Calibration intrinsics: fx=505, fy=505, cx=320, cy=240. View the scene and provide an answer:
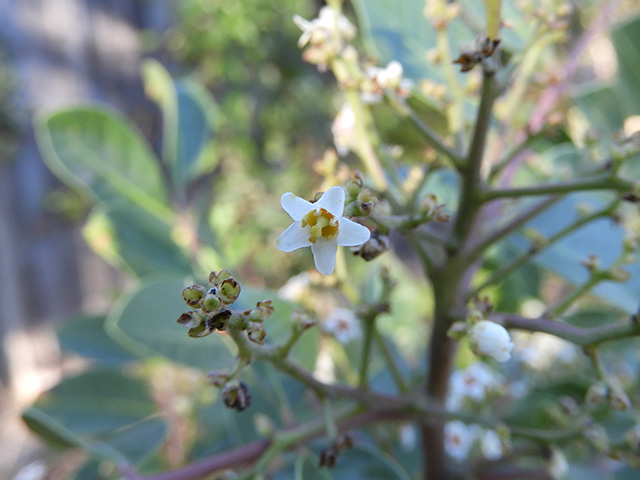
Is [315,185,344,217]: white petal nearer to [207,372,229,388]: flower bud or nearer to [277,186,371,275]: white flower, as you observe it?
[277,186,371,275]: white flower

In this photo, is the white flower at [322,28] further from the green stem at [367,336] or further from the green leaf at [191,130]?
the green leaf at [191,130]

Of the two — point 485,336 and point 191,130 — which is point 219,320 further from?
point 191,130

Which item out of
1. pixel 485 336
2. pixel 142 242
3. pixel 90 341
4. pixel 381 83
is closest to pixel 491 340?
pixel 485 336

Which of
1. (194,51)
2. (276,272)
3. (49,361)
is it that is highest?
(194,51)

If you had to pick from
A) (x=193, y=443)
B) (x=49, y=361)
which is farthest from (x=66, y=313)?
(x=193, y=443)

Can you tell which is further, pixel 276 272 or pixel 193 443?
pixel 276 272

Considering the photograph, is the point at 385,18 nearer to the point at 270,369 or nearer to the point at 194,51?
the point at 270,369

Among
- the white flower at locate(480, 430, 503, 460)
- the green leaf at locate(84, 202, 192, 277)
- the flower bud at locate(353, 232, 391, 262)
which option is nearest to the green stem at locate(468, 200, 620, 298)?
the flower bud at locate(353, 232, 391, 262)
